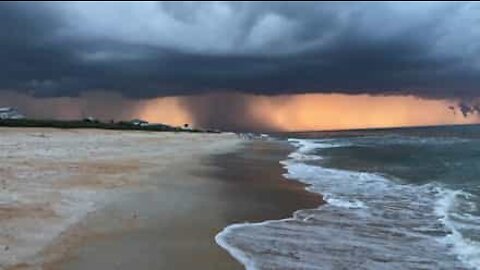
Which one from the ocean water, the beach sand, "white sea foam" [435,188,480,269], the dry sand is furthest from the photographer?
"white sea foam" [435,188,480,269]

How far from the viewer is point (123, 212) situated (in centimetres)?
1489

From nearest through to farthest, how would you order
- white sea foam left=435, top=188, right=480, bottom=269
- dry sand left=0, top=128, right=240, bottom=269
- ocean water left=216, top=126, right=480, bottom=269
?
1. dry sand left=0, top=128, right=240, bottom=269
2. ocean water left=216, top=126, right=480, bottom=269
3. white sea foam left=435, top=188, right=480, bottom=269

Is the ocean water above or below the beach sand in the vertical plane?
below

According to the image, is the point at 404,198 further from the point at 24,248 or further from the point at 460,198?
the point at 24,248

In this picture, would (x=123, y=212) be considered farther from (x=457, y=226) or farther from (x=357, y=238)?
(x=457, y=226)

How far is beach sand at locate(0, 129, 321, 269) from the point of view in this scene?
10.2m

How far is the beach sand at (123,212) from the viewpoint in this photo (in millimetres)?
10188

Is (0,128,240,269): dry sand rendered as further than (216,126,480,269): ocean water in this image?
No

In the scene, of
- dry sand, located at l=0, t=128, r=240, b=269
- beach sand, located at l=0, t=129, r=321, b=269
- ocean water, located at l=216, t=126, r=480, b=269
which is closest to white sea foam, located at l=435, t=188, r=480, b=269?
ocean water, located at l=216, t=126, r=480, b=269

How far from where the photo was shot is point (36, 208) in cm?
1392

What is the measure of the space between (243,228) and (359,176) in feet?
53.5

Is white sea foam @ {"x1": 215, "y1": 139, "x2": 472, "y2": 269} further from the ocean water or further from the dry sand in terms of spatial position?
the dry sand

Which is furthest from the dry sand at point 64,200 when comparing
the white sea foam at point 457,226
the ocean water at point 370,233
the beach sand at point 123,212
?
the white sea foam at point 457,226

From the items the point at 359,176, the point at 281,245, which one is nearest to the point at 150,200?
the point at 281,245
